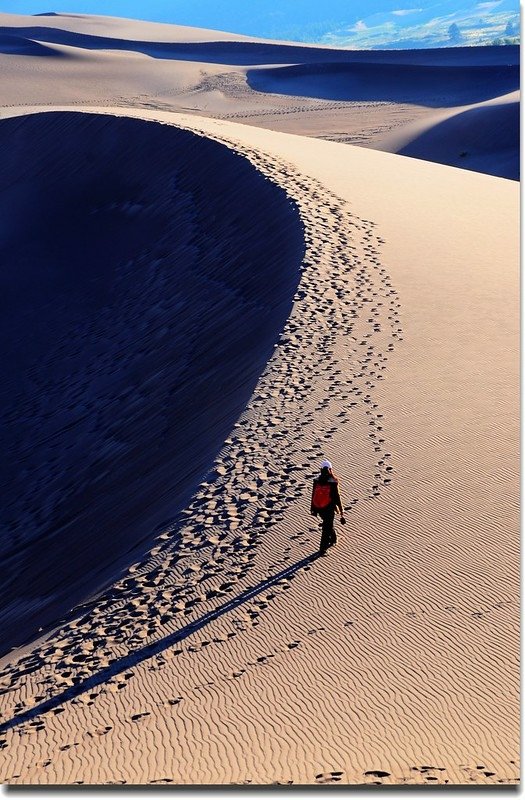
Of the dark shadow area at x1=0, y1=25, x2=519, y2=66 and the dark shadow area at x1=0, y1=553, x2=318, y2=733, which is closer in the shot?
the dark shadow area at x1=0, y1=553, x2=318, y2=733

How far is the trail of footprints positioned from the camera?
26.4ft

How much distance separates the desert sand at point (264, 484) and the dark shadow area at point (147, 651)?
0.03 metres

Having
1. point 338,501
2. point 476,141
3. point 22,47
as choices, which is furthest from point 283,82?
point 338,501

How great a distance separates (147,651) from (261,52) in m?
68.0

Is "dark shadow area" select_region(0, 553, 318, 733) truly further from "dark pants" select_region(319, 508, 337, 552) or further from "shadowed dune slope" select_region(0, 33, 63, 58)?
"shadowed dune slope" select_region(0, 33, 63, 58)

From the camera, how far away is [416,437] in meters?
10.0

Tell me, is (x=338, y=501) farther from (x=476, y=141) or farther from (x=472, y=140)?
(x=472, y=140)

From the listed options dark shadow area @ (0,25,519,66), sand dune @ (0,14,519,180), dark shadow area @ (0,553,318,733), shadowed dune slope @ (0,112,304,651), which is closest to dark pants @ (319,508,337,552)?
dark shadow area @ (0,553,318,733)

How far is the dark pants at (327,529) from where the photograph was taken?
8.34m

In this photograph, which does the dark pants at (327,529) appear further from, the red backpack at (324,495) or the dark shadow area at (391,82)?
the dark shadow area at (391,82)

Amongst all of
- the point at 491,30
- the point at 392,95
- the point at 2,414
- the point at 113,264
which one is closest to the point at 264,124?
the point at 392,95

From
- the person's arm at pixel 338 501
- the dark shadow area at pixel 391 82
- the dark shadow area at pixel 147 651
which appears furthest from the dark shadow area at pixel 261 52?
the dark shadow area at pixel 147 651

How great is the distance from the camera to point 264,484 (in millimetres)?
9789

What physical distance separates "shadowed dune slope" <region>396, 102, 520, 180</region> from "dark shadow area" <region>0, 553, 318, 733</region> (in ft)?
90.6
